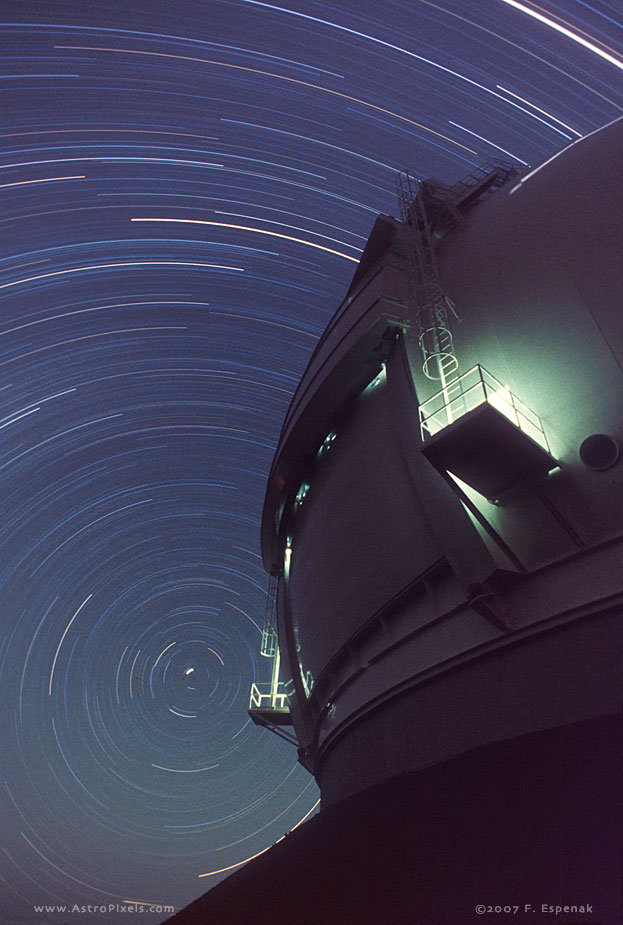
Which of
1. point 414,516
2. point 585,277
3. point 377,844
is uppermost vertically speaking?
point 585,277

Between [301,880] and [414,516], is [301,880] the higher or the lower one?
the lower one

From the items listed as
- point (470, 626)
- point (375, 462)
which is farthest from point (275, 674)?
point (470, 626)

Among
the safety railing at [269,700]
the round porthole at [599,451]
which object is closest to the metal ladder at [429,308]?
the round porthole at [599,451]

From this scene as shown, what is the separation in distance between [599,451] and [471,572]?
2.30 meters

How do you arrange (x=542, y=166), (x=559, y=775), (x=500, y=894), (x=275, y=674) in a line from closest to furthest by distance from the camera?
(x=500, y=894) < (x=559, y=775) < (x=542, y=166) < (x=275, y=674)

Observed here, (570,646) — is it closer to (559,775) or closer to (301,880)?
(559,775)

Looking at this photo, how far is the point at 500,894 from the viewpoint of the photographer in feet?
12.8

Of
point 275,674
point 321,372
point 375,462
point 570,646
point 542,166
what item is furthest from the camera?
point 275,674

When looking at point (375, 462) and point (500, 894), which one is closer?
point (500, 894)

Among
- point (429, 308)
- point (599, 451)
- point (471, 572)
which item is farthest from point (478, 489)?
point (429, 308)

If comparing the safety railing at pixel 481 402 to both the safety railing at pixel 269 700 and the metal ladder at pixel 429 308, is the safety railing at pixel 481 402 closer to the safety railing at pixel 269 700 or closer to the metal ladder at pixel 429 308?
the metal ladder at pixel 429 308

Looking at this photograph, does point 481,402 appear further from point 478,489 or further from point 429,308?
point 429,308

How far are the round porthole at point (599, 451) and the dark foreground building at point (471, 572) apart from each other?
0.03 m

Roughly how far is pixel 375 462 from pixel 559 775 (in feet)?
20.3
